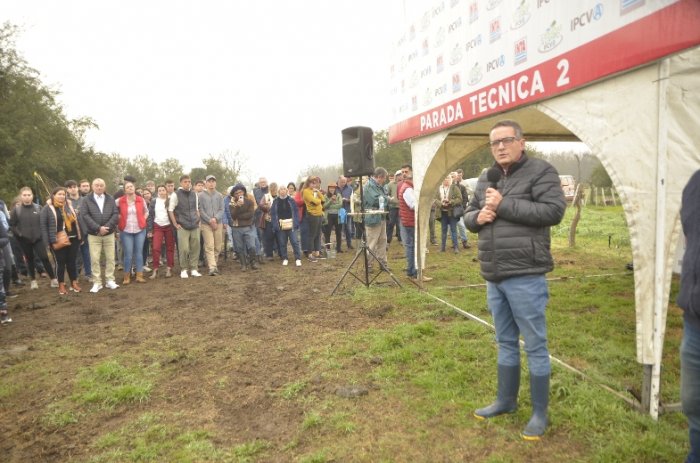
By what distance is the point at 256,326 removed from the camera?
19.4 feet

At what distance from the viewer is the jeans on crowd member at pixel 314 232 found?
11.6 m

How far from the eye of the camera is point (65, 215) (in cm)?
808

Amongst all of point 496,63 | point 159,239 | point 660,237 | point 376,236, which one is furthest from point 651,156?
point 159,239

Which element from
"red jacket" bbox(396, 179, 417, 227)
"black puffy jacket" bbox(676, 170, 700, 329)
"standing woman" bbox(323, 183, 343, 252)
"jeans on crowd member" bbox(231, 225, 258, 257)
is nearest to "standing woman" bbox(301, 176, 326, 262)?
"standing woman" bbox(323, 183, 343, 252)

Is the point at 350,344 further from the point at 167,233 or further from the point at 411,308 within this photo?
the point at 167,233

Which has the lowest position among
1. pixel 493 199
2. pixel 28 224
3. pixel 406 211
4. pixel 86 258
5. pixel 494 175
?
pixel 86 258

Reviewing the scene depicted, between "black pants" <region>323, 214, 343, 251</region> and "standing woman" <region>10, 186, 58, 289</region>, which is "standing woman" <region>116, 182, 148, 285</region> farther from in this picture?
"black pants" <region>323, 214, 343, 251</region>

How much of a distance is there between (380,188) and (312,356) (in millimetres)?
4261

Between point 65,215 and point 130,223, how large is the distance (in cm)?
111

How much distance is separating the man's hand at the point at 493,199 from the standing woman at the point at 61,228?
7920mm

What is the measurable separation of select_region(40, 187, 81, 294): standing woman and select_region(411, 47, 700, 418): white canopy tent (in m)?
8.42

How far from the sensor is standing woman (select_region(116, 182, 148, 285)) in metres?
8.80

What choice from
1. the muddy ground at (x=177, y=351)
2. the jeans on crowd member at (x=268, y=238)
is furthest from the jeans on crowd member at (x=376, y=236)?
the jeans on crowd member at (x=268, y=238)

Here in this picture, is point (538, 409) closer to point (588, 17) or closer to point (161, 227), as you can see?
point (588, 17)
